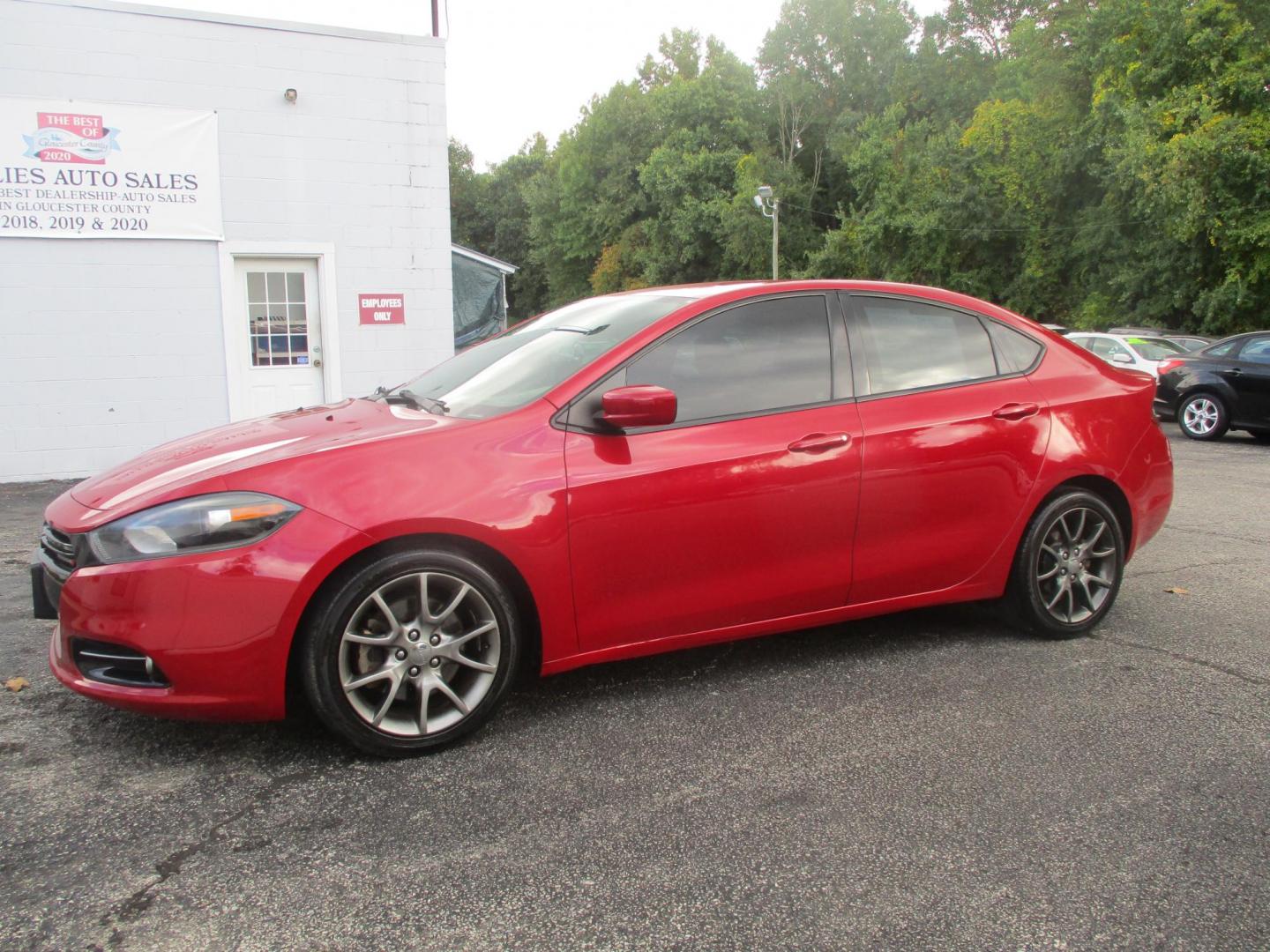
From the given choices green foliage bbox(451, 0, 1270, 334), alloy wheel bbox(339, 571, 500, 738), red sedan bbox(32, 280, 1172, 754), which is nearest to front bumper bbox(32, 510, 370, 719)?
red sedan bbox(32, 280, 1172, 754)

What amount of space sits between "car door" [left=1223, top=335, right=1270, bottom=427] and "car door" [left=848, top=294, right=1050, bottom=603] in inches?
433

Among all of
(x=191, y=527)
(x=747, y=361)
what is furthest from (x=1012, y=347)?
(x=191, y=527)

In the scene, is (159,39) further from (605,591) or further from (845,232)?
(845,232)

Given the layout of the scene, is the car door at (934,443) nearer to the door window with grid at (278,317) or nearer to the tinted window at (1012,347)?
the tinted window at (1012,347)

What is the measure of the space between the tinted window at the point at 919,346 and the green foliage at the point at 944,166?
24.2 metres

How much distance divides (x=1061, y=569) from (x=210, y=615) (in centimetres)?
337

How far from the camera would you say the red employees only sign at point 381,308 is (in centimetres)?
1077

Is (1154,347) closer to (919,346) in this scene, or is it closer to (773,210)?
(919,346)

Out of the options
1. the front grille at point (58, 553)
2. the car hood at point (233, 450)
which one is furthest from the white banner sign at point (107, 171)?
the front grille at point (58, 553)

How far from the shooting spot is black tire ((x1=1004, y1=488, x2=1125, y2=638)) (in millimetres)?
4305

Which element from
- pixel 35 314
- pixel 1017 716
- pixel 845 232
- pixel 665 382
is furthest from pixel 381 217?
pixel 845 232

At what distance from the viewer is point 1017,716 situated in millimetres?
3539

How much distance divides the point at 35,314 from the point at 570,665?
847 cm

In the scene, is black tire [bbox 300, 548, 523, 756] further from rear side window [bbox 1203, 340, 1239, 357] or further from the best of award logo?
rear side window [bbox 1203, 340, 1239, 357]
